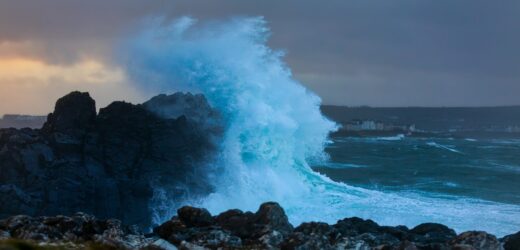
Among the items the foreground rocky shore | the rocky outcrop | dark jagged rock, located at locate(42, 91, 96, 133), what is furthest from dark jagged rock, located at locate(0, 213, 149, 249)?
dark jagged rock, located at locate(42, 91, 96, 133)

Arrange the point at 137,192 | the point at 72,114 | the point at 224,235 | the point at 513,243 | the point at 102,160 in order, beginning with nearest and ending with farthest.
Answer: the point at 224,235 < the point at 513,243 < the point at 137,192 < the point at 102,160 < the point at 72,114

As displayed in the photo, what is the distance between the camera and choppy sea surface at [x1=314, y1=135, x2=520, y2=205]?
44.3m

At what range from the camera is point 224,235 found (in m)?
18.7

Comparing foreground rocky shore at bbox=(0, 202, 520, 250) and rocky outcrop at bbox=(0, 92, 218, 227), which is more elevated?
rocky outcrop at bbox=(0, 92, 218, 227)

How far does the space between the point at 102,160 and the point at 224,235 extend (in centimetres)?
1300

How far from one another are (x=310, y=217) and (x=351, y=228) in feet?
36.0

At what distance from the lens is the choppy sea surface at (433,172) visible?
1743 inches

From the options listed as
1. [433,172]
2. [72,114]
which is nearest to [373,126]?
[433,172]

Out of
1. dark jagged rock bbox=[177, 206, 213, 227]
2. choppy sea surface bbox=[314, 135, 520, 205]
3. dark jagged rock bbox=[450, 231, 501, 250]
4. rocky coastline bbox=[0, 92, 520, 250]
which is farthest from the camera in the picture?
choppy sea surface bbox=[314, 135, 520, 205]

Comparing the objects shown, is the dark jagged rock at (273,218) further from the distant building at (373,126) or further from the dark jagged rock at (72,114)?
the distant building at (373,126)

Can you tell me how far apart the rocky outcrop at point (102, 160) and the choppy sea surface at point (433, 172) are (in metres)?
15.5

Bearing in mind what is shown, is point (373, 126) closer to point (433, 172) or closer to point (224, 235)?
point (433, 172)

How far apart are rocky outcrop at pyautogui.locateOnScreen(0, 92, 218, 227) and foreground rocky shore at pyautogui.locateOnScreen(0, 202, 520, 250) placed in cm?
777

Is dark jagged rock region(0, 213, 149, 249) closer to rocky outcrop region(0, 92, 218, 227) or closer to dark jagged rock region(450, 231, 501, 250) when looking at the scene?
rocky outcrop region(0, 92, 218, 227)
